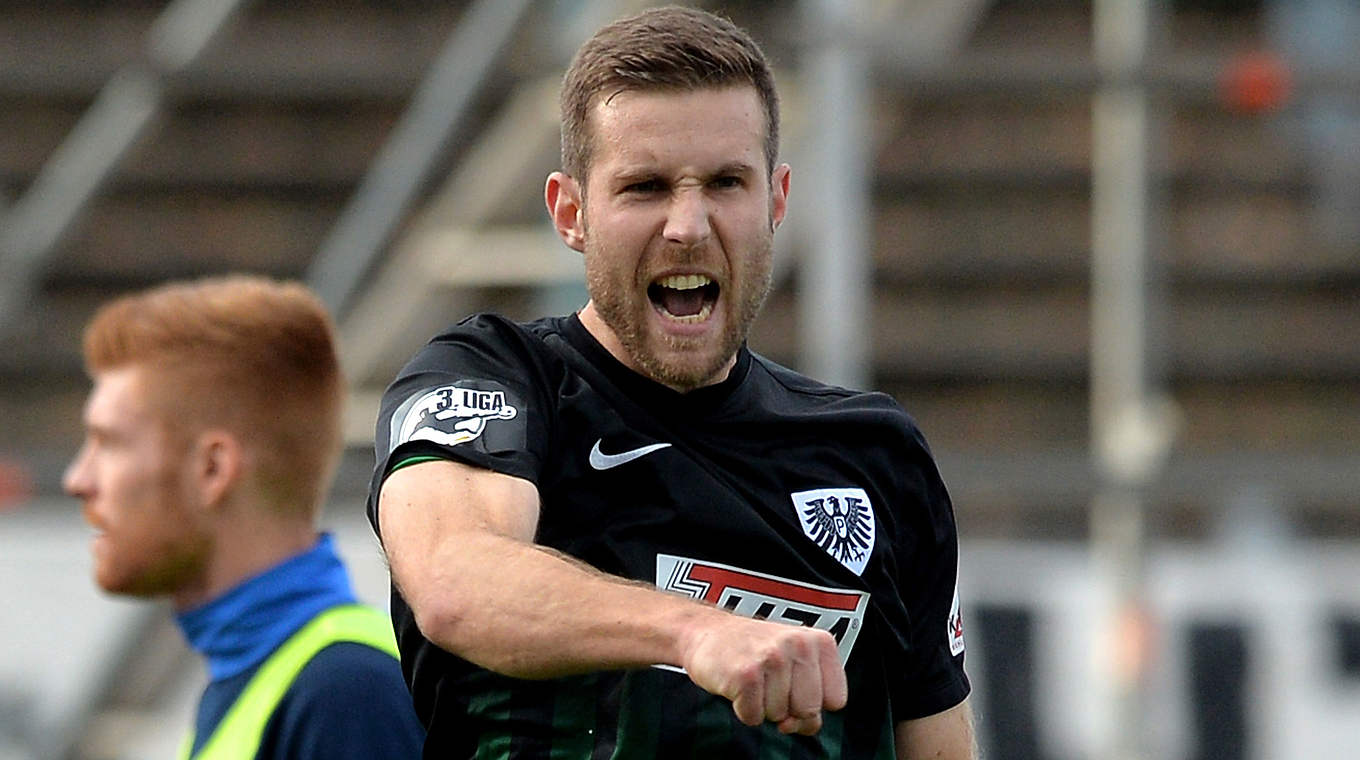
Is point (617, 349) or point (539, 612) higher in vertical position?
point (617, 349)

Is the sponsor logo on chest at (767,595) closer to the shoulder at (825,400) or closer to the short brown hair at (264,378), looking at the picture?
the shoulder at (825,400)

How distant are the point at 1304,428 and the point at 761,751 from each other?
721cm

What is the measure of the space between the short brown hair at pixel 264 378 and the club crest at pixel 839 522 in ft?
3.84

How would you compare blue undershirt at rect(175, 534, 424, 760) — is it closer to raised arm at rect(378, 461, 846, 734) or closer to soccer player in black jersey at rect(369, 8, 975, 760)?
soccer player in black jersey at rect(369, 8, 975, 760)

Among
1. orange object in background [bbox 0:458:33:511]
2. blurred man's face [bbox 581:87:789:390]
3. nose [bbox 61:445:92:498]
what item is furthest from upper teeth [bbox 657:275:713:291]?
orange object in background [bbox 0:458:33:511]

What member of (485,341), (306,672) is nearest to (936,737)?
(485,341)

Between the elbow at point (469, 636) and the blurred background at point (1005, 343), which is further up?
the blurred background at point (1005, 343)

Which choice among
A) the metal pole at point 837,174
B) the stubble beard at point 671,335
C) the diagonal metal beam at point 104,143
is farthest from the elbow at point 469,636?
the diagonal metal beam at point 104,143

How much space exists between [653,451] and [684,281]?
0.18m

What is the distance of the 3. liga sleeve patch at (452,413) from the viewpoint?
2.10m

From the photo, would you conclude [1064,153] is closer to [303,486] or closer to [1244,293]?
[1244,293]

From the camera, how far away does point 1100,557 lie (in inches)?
221

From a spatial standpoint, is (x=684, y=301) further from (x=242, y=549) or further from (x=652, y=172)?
(x=242, y=549)

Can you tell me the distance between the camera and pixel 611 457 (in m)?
2.23
